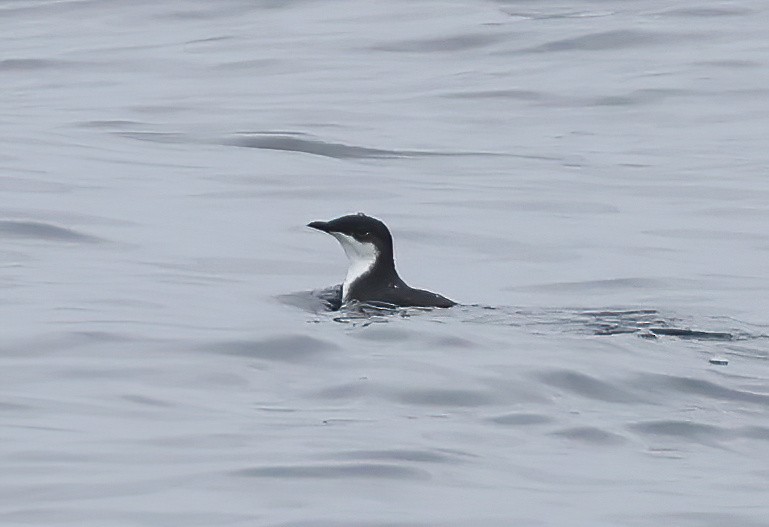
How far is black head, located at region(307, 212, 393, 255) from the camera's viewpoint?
1372 cm

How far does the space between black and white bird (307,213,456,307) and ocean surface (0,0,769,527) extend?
41 cm

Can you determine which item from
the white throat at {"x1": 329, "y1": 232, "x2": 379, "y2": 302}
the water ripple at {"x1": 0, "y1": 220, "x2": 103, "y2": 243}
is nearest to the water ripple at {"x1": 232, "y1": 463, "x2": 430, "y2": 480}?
the white throat at {"x1": 329, "y1": 232, "x2": 379, "y2": 302}

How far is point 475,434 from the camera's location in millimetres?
9031

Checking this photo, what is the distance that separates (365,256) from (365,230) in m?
0.18

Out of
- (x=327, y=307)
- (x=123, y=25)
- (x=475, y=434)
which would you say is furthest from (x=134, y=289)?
(x=123, y=25)

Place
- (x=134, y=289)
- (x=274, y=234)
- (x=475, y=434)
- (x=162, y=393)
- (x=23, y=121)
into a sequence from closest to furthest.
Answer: (x=475, y=434), (x=162, y=393), (x=134, y=289), (x=274, y=234), (x=23, y=121)

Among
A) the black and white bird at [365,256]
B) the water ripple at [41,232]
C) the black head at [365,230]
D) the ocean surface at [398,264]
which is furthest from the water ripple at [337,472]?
the water ripple at [41,232]

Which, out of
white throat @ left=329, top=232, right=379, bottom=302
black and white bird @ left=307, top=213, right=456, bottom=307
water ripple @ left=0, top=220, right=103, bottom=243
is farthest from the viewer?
water ripple @ left=0, top=220, right=103, bottom=243

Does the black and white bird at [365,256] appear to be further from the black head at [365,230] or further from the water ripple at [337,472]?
Result: the water ripple at [337,472]

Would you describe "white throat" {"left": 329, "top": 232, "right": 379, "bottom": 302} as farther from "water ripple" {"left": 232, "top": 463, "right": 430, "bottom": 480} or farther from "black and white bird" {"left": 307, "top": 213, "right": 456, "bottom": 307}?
"water ripple" {"left": 232, "top": 463, "right": 430, "bottom": 480}

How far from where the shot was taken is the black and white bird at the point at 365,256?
13516 millimetres

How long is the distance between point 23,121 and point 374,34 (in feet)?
26.1

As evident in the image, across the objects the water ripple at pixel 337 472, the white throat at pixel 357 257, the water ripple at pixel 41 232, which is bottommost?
the water ripple at pixel 337 472

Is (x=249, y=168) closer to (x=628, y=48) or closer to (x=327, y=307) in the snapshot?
(x=327, y=307)
